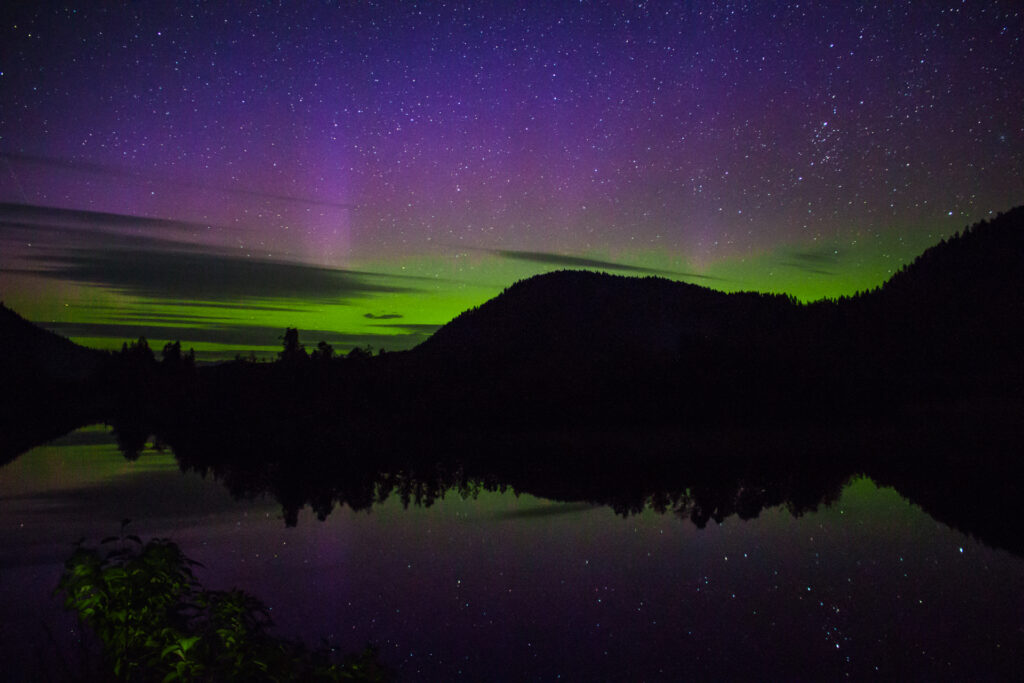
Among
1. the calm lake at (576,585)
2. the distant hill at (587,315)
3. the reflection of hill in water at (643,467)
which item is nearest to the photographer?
the calm lake at (576,585)

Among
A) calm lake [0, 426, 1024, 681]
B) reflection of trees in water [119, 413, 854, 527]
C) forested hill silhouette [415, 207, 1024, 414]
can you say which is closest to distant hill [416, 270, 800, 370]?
forested hill silhouette [415, 207, 1024, 414]

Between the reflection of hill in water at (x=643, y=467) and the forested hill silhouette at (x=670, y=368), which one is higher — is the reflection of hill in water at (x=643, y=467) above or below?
below

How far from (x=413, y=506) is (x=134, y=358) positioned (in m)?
123

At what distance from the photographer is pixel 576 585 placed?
1301 cm

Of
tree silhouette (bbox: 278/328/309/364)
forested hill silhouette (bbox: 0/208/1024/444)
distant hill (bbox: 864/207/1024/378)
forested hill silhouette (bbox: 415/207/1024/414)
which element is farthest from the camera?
distant hill (bbox: 864/207/1024/378)

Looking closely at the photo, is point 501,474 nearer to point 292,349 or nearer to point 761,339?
point 761,339

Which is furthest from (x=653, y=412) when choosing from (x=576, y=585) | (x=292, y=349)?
(x=292, y=349)

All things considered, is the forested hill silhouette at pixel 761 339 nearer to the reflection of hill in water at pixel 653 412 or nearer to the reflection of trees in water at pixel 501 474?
the reflection of hill in water at pixel 653 412

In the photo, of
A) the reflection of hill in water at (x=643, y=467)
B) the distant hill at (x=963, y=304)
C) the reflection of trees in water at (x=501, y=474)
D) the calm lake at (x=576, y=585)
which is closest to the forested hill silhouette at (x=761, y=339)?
the distant hill at (x=963, y=304)

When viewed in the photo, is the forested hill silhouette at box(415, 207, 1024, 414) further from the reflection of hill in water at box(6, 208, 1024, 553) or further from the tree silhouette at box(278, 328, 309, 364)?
the tree silhouette at box(278, 328, 309, 364)

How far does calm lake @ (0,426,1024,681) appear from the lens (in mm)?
9383

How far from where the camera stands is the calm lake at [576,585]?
9.38 metres

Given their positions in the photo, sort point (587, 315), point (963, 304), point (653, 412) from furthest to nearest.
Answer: point (587, 315), point (963, 304), point (653, 412)

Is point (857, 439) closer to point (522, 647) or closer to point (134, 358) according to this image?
point (522, 647)
